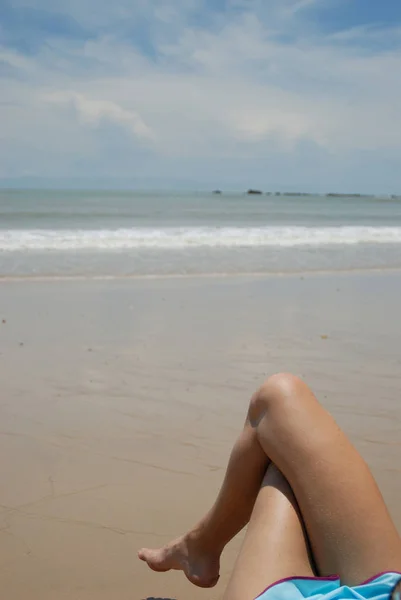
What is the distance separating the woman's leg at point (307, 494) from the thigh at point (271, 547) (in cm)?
4

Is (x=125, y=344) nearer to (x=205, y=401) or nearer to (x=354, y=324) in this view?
(x=205, y=401)

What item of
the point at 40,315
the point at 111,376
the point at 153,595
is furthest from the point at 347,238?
the point at 153,595

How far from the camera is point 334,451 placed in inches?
71.7

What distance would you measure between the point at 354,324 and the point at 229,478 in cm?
471

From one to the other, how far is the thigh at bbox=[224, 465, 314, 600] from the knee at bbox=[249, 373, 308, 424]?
20cm

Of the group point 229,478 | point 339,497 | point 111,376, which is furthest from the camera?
point 111,376

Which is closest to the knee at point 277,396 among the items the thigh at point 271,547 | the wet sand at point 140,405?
the thigh at point 271,547

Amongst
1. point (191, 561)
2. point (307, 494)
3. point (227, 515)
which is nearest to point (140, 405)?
point (191, 561)

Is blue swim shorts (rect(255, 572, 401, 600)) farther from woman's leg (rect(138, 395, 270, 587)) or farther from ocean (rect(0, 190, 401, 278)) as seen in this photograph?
ocean (rect(0, 190, 401, 278))

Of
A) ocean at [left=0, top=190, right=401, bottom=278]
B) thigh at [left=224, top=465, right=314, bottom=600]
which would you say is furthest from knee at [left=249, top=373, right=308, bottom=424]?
→ ocean at [left=0, top=190, right=401, bottom=278]

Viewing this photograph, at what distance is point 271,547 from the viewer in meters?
1.73

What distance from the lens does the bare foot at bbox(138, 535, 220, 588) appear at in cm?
221

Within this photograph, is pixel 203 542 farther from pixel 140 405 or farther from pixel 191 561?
pixel 140 405

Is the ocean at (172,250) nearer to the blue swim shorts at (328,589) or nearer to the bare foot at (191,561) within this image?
the bare foot at (191,561)
